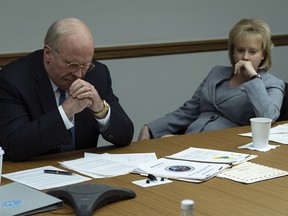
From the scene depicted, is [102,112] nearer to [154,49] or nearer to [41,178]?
[41,178]

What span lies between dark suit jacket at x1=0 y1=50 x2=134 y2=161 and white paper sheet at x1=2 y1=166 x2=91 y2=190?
0.68ft

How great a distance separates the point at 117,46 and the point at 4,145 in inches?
82.2

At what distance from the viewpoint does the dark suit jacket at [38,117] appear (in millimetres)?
2389

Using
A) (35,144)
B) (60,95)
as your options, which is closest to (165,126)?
(60,95)

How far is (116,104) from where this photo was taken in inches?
111

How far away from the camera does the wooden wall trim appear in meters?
4.32

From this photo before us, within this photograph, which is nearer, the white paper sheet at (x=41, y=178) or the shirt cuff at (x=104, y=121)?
the white paper sheet at (x=41, y=178)

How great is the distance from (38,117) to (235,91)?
1.27m

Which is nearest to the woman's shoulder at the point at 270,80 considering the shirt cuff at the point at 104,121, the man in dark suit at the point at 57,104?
the man in dark suit at the point at 57,104

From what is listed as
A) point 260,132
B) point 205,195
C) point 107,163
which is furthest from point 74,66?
point 205,195

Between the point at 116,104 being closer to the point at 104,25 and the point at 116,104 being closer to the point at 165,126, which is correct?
the point at 165,126

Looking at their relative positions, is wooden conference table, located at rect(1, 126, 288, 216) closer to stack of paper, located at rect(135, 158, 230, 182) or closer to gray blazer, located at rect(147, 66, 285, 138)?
stack of paper, located at rect(135, 158, 230, 182)

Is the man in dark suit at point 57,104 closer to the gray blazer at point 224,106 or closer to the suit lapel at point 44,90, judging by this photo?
the suit lapel at point 44,90

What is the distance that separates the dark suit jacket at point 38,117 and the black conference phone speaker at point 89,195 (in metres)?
0.55
